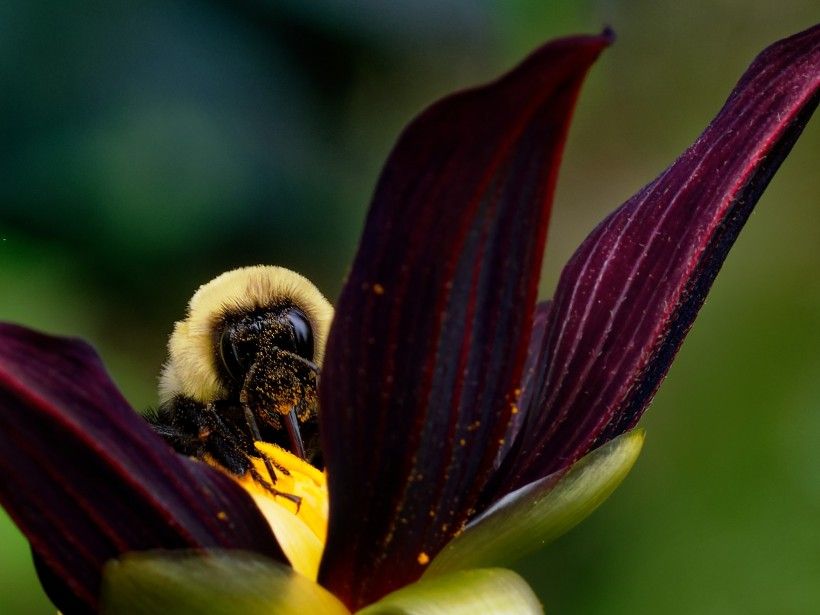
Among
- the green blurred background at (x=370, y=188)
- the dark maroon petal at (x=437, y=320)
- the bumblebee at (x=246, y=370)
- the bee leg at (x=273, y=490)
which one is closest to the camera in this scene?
the dark maroon petal at (x=437, y=320)

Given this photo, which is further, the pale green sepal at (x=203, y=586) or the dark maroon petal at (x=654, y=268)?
the dark maroon petal at (x=654, y=268)

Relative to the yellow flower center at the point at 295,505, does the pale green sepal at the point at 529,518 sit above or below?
above

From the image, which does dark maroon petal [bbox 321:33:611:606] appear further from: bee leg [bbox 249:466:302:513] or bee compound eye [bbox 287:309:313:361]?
bee compound eye [bbox 287:309:313:361]

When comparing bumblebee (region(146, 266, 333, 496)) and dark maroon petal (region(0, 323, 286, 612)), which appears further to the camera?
bumblebee (region(146, 266, 333, 496))

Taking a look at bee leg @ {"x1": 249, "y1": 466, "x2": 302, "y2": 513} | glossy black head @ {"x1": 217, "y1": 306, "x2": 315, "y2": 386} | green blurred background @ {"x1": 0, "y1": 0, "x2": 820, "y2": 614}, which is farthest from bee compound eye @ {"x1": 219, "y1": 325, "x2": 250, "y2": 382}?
green blurred background @ {"x1": 0, "y1": 0, "x2": 820, "y2": 614}

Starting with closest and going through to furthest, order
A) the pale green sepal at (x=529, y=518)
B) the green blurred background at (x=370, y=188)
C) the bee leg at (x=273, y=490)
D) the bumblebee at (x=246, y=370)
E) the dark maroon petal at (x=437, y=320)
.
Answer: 1. the dark maroon petal at (x=437, y=320)
2. the pale green sepal at (x=529, y=518)
3. the bee leg at (x=273, y=490)
4. the bumblebee at (x=246, y=370)
5. the green blurred background at (x=370, y=188)

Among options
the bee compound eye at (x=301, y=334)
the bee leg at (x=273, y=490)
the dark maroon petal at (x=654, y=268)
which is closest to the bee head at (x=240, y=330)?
the bee compound eye at (x=301, y=334)

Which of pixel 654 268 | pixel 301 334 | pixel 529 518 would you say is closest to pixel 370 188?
pixel 301 334

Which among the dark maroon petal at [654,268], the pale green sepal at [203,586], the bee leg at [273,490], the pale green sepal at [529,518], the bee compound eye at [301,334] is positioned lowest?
→ the pale green sepal at [203,586]

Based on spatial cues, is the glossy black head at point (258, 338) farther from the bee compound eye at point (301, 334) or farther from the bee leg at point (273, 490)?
the bee leg at point (273, 490)
